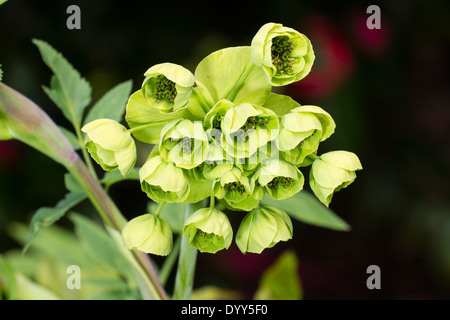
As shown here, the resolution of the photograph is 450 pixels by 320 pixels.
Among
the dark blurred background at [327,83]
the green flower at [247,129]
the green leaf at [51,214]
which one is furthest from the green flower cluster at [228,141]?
the dark blurred background at [327,83]

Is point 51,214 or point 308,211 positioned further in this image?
point 308,211

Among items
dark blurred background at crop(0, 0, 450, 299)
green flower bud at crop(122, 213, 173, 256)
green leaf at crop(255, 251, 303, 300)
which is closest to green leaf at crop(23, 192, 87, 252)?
green flower bud at crop(122, 213, 173, 256)

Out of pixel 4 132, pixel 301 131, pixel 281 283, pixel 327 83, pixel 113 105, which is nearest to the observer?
pixel 301 131

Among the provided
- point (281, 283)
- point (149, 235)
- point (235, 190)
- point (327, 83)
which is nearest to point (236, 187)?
point (235, 190)

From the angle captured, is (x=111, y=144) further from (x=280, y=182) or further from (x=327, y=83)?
(x=327, y=83)

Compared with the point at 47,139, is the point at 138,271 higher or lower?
lower

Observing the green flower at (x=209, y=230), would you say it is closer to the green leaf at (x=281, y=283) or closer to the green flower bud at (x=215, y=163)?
the green flower bud at (x=215, y=163)
